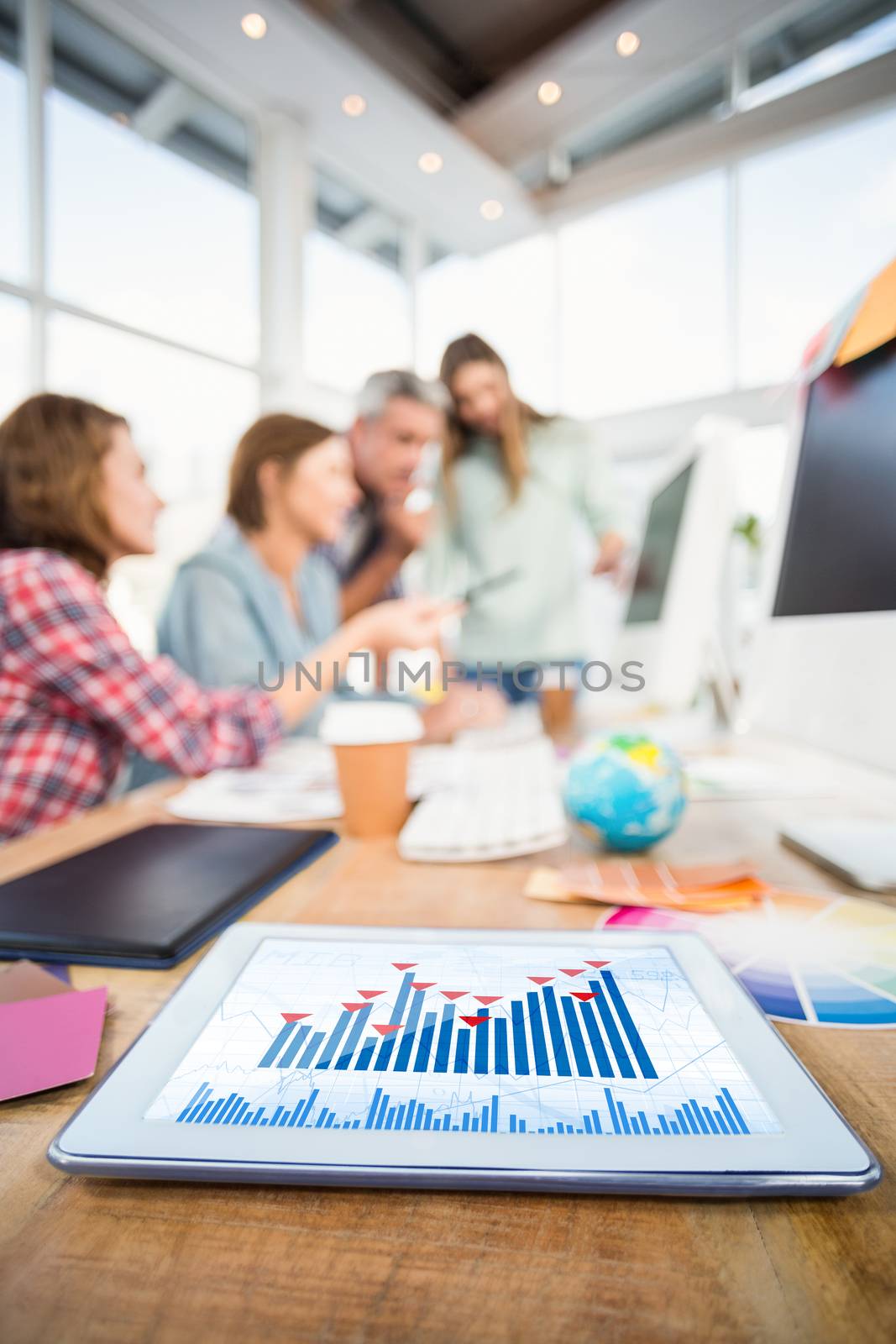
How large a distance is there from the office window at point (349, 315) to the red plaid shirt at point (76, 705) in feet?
8.78

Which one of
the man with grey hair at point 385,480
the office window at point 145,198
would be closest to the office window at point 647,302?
the office window at point 145,198

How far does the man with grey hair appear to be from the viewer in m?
1.62

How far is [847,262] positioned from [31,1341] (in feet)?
12.2

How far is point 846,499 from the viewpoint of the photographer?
0.56 metres

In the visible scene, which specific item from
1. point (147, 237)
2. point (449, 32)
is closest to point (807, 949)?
point (147, 237)

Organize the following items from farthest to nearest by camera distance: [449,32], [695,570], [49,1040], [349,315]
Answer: [349,315], [449,32], [695,570], [49,1040]

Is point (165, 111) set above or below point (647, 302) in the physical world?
above

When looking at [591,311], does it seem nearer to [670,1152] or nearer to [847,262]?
[847,262]

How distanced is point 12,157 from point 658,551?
2414mm

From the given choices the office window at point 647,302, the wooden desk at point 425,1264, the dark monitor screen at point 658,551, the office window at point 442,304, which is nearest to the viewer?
the wooden desk at point 425,1264

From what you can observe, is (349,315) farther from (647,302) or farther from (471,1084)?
(471,1084)

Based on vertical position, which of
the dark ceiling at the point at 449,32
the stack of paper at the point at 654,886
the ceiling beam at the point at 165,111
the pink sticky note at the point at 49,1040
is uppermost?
the dark ceiling at the point at 449,32

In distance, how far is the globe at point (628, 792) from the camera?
1.76 feet

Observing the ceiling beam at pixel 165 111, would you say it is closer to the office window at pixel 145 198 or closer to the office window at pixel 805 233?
the office window at pixel 145 198
